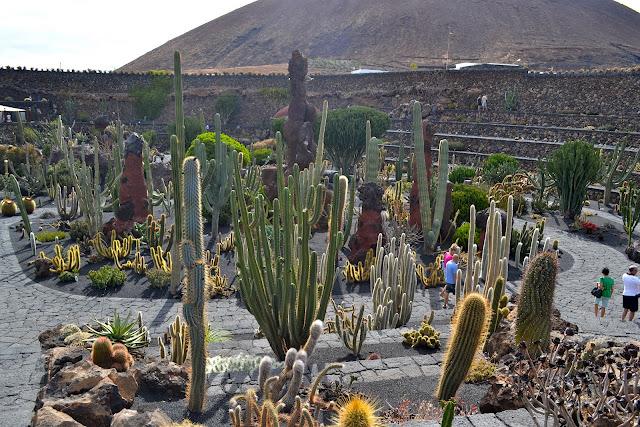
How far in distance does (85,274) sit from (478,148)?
60.0 feet

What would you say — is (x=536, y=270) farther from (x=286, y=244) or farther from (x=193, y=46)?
(x=193, y=46)

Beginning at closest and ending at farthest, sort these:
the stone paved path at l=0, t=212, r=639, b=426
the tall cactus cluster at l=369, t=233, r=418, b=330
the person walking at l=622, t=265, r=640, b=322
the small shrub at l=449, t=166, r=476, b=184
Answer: the stone paved path at l=0, t=212, r=639, b=426 < the tall cactus cluster at l=369, t=233, r=418, b=330 < the person walking at l=622, t=265, r=640, b=322 < the small shrub at l=449, t=166, r=476, b=184

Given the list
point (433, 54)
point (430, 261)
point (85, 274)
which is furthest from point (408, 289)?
point (433, 54)

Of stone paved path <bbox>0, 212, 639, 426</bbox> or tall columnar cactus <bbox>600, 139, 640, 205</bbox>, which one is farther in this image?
tall columnar cactus <bbox>600, 139, 640, 205</bbox>

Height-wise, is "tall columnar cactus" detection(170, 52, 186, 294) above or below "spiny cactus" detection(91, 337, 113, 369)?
above

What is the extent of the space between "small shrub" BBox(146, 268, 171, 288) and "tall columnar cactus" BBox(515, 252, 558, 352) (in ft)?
18.2

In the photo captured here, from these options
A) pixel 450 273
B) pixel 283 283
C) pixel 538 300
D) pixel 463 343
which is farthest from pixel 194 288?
pixel 450 273

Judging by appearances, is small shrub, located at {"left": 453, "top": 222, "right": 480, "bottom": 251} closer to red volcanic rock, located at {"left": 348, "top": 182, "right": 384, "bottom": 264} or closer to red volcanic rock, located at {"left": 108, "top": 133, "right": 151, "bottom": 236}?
red volcanic rock, located at {"left": 348, "top": 182, "right": 384, "bottom": 264}

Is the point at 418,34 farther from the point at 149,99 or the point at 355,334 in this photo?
the point at 355,334

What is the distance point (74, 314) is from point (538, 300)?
5843mm

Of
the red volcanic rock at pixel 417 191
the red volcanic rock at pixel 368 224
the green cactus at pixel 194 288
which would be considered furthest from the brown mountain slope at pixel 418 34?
the green cactus at pixel 194 288

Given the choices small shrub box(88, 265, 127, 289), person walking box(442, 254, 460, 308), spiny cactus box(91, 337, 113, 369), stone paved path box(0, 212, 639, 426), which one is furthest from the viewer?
small shrub box(88, 265, 127, 289)

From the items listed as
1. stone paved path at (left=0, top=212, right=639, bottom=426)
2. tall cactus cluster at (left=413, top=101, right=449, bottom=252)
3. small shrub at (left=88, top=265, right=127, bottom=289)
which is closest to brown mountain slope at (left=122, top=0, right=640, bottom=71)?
tall cactus cluster at (left=413, top=101, right=449, bottom=252)

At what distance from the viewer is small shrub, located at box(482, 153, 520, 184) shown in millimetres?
18281
